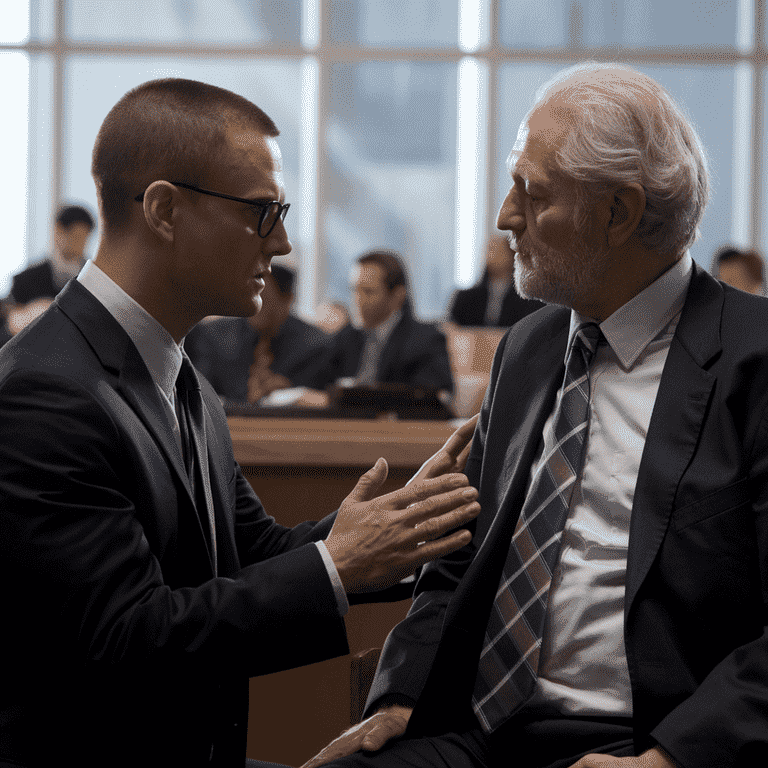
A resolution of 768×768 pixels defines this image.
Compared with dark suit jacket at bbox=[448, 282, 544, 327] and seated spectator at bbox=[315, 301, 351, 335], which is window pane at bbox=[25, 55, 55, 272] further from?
dark suit jacket at bbox=[448, 282, 544, 327]

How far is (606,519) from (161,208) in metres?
0.82

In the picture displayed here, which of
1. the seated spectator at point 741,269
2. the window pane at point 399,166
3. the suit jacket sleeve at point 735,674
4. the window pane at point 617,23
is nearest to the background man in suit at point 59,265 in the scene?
the window pane at point 399,166

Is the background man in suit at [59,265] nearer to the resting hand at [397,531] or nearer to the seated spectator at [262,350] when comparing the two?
the seated spectator at [262,350]

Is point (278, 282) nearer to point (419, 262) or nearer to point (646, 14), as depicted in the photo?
point (419, 262)

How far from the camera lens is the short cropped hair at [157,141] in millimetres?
1392

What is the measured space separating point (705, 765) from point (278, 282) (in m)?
4.19

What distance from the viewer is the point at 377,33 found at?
28.7 ft

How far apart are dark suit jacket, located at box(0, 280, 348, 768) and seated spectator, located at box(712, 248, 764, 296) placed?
17.4 feet

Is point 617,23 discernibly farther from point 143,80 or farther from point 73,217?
point 73,217

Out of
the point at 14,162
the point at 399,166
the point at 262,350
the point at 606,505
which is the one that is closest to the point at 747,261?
the point at 262,350

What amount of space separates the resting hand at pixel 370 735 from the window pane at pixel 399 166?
7.56m

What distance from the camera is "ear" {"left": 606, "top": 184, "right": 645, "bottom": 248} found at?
1.41 metres

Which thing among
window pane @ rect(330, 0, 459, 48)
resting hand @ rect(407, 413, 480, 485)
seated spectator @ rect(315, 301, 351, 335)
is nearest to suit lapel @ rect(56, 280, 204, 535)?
resting hand @ rect(407, 413, 480, 485)

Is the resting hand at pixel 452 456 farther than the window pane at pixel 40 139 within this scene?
No
